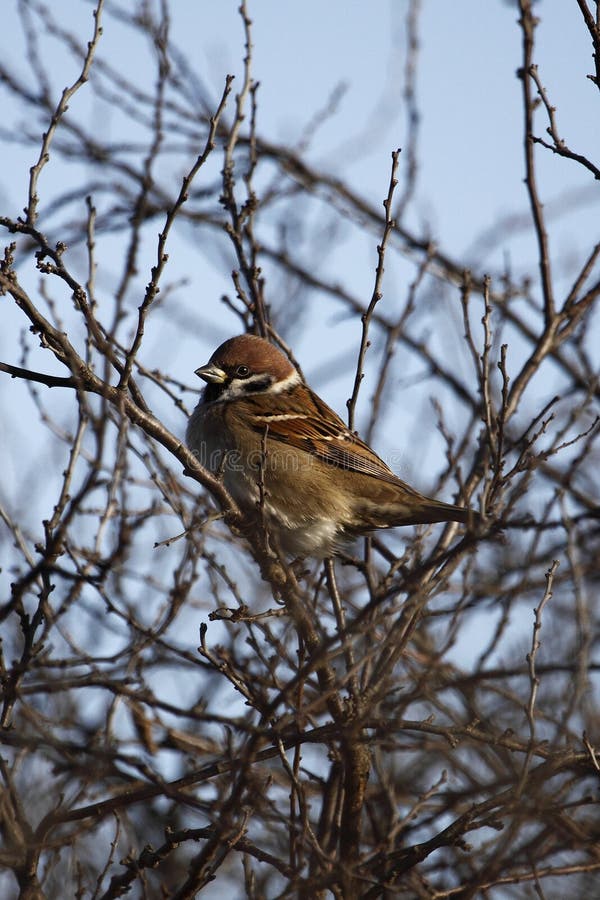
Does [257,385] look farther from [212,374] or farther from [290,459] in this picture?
[290,459]

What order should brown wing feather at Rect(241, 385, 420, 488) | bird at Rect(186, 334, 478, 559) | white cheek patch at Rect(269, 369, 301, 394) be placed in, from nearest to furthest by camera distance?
bird at Rect(186, 334, 478, 559), brown wing feather at Rect(241, 385, 420, 488), white cheek patch at Rect(269, 369, 301, 394)

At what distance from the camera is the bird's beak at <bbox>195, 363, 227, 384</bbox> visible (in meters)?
5.42

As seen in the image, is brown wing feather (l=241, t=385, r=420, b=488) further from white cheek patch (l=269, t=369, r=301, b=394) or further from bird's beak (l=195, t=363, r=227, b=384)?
bird's beak (l=195, t=363, r=227, b=384)

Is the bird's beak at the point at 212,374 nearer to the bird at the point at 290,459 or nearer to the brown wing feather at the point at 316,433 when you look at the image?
the bird at the point at 290,459

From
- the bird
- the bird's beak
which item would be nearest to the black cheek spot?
the bird

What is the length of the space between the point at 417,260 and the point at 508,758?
4113mm

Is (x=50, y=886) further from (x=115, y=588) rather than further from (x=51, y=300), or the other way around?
(x=51, y=300)

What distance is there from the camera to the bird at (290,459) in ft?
16.3

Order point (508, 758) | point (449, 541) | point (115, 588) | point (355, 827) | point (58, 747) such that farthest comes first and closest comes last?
point (115, 588) < point (449, 541) < point (355, 827) < point (508, 758) < point (58, 747)

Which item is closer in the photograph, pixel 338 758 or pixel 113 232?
pixel 338 758

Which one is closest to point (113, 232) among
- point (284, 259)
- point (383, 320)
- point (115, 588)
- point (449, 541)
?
point (284, 259)

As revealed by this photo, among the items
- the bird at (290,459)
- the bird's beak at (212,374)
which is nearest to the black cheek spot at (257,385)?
the bird at (290,459)

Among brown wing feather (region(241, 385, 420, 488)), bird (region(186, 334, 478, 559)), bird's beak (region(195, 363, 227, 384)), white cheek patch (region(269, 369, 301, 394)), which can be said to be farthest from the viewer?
white cheek patch (region(269, 369, 301, 394))

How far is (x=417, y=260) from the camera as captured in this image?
7004 millimetres
